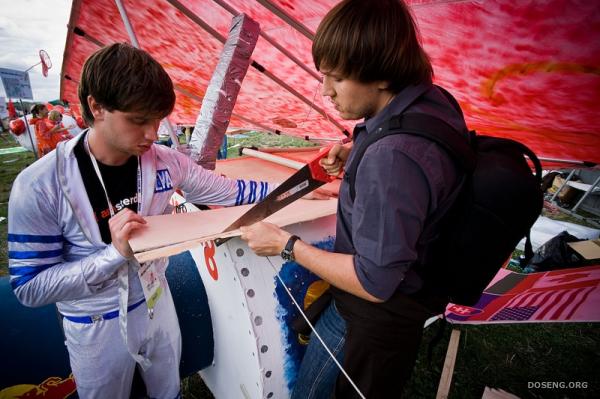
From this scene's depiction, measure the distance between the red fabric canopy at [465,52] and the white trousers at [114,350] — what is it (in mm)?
2385

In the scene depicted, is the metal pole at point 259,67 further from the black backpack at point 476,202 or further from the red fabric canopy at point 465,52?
the black backpack at point 476,202

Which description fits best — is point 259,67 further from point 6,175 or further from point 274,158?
point 6,175

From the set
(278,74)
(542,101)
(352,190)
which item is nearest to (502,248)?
(352,190)

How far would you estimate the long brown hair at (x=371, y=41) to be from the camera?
90 cm

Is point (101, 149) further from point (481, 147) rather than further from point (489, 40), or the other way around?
point (489, 40)

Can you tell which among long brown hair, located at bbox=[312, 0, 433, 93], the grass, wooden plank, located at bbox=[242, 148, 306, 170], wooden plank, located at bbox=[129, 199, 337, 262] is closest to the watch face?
wooden plank, located at bbox=[129, 199, 337, 262]

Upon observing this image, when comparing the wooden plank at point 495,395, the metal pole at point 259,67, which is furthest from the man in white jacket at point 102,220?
the wooden plank at point 495,395

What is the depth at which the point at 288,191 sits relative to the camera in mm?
1339

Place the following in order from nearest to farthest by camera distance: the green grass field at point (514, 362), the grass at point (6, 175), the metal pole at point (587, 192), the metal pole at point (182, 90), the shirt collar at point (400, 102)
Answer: the shirt collar at point (400, 102) → the green grass field at point (514, 362) → the metal pole at point (182, 90) → the grass at point (6, 175) → the metal pole at point (587, 192)

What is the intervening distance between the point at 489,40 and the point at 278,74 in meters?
2.64

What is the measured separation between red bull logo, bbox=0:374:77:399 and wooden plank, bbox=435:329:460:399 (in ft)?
10.1

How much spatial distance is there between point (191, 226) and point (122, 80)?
27.0 inches

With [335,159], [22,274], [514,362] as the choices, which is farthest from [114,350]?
[514,362]

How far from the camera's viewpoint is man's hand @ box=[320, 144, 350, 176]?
4.44 feet
